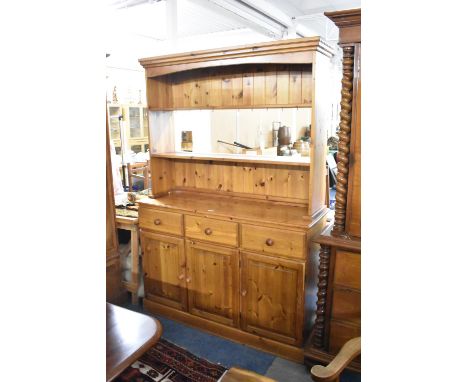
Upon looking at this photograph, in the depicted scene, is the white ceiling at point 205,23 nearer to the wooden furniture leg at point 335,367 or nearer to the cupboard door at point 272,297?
the cupboard door at point 272,297

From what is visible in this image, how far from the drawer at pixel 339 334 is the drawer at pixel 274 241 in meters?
0.44

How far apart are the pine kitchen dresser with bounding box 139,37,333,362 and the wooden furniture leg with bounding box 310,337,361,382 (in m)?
0.89

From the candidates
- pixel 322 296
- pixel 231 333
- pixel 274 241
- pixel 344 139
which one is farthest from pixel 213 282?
pixel 344 139

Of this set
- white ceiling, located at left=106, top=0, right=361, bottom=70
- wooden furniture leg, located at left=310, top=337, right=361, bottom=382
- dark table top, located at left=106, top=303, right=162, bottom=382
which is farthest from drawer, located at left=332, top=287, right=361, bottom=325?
white ceiling, located at left=106, top=0, right=361, bottom=70

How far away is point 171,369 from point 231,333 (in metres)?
0.47

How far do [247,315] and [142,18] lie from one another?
487 cm

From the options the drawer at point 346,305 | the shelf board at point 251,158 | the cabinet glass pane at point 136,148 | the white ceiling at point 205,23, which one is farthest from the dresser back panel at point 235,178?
the cabinet glass pane at point 136,148

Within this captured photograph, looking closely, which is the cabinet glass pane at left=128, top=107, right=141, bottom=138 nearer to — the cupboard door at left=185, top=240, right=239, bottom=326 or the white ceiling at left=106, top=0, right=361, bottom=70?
the white ceiling at left=106, top=0, right=361, bottom=70

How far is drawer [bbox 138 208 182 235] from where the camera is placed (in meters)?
2.56

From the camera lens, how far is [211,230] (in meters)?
2.41
